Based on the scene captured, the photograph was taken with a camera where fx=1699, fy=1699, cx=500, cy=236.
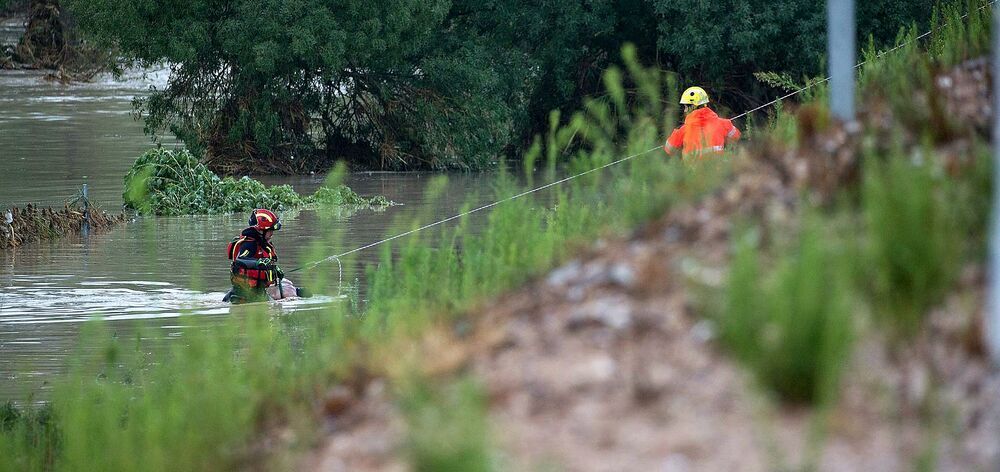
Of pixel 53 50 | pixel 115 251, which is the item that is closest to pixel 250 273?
pixel 115 251

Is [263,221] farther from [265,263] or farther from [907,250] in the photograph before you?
[907,250]

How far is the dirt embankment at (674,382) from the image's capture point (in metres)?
4.66

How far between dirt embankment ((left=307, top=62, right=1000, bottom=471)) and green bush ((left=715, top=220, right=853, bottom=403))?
8cm

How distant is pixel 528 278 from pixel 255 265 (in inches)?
378

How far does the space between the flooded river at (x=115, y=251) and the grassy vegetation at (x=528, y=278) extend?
47 cm

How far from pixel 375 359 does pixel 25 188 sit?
26524 mm

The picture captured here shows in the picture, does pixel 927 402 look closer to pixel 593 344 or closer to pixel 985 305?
pixel 985 305

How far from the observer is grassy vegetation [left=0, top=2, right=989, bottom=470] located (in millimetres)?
4871

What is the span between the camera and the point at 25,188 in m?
31.1

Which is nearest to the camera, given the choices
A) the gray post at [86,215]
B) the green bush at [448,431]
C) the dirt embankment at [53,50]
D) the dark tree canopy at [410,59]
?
the green bush at [448,431]

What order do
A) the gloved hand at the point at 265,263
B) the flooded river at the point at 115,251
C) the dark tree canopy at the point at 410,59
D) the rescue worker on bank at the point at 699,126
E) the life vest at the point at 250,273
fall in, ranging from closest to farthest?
the rescue worker on bank at the point at 699,126
the flooded river at the point at 115,251
the gloved hand at the point at 265,263
the life vest at the point at 250,273
the dark tree canopy at the point at 410,59

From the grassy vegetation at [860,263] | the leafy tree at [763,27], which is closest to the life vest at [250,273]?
the grassy vegetation at [860,263]

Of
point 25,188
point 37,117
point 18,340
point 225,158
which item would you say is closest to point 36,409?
point 18,340

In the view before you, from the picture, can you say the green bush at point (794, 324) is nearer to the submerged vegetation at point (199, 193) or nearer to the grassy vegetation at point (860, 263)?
the grassy vegetation at point (860, 263)
